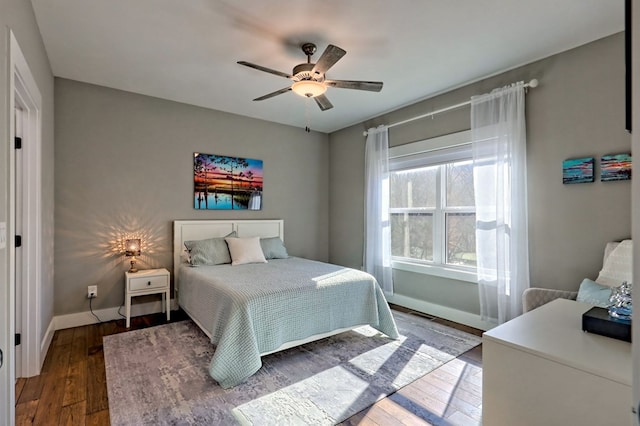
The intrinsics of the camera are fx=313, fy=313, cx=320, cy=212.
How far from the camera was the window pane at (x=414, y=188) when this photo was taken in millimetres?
3963

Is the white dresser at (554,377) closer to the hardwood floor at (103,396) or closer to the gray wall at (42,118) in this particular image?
the hardwood floor at (103,396)

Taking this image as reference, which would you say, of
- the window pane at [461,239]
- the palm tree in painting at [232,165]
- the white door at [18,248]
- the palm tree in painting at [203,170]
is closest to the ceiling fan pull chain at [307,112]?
the palm tree in painting at [232,165]

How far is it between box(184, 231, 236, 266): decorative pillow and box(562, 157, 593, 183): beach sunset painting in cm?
355

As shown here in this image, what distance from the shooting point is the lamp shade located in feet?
11.4

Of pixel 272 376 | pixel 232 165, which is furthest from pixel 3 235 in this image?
pixel 232 165

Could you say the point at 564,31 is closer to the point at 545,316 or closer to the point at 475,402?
the point at 545,316

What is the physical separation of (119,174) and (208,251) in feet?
4.40

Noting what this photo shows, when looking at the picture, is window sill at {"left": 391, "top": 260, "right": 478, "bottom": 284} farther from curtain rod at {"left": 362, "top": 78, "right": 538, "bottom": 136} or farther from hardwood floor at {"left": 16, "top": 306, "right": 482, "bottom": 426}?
curtain rod at {"left": 362, "top": 78, "right": 538, "bottom": 136}

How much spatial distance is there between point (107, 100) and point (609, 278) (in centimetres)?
498

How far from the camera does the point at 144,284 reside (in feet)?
11.3

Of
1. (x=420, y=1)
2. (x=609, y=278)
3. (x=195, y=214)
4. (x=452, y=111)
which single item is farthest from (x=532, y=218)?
(x=195, y=214)

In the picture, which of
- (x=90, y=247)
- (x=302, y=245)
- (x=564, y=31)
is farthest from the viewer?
(x=302, y=245)

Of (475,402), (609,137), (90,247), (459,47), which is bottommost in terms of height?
(475,402)

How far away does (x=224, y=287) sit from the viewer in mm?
2650
